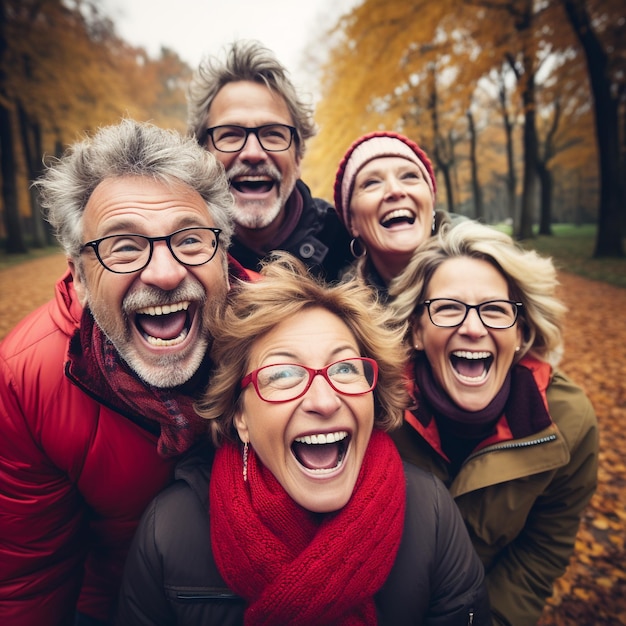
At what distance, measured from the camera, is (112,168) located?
5.88 feet

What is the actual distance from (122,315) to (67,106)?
784 inches

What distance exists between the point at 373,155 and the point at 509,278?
121 centimetres

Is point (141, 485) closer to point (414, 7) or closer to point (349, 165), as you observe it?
point (349, 165)

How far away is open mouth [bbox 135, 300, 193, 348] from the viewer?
1797 millimetres

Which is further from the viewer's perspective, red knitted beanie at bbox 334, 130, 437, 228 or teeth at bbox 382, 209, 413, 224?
red knitted beanie at bbox 334, 130, 437, 228

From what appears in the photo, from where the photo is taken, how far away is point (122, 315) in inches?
68.1

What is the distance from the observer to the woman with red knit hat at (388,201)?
2604 mm

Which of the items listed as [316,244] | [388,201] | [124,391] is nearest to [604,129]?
[388,201]

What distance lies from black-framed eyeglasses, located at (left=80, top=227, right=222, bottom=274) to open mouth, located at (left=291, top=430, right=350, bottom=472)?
3.11 feet

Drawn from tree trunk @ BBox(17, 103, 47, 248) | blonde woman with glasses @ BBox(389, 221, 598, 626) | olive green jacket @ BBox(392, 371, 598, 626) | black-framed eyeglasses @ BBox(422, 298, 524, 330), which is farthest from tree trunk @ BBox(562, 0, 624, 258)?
tree trunk @ BBox(17, 103, 47, 248)

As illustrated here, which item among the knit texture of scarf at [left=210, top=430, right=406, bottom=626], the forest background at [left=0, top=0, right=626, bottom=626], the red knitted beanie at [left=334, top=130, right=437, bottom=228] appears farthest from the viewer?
the forest background at [left=0, top=0, right=626, bottom=626]

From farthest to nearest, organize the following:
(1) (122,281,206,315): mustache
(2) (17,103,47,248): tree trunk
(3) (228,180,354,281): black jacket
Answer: (2) (17,103,47,248): tree trunk < (3) (228,180,354,281): black jacket < (1) (122,281,206,315): mustache

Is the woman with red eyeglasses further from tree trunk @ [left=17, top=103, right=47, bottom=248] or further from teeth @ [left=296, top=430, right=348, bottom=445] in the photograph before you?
tree trunk @ [left=17, top=103, right=47, bottom=248]

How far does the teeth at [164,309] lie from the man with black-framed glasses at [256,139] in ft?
3.73
